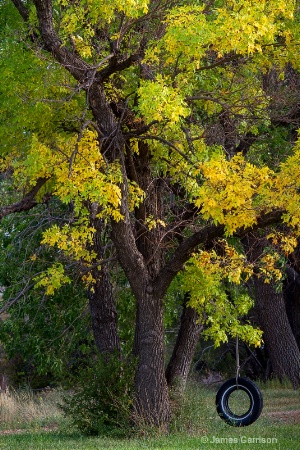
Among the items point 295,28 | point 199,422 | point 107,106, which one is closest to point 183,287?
point 199,422

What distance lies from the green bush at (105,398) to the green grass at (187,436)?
0.31m

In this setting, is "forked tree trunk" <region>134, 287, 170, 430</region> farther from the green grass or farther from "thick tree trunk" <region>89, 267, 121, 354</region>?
"thick tree trunk" <region>89, 267, 121, 354</region>

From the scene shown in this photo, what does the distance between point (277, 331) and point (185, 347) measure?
7.86 metres

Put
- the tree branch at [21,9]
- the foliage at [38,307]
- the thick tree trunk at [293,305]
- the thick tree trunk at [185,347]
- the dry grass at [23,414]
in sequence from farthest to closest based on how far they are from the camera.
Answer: the thick tree trunk at [293,305], the foliage at [38,307], the dry grass at [23,414], the thick tree trunk at [185,347], the tree branch at [21,9]

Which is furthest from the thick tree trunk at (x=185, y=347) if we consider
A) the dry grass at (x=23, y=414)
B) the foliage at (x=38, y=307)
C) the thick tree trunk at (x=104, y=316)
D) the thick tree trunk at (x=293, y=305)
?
the thick tree trunk at (x=293, y=305)

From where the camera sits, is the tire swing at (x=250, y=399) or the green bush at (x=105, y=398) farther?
the tire swing at (x=250, y=399)

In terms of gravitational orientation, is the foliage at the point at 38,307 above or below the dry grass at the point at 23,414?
above

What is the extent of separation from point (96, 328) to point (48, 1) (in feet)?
23.6

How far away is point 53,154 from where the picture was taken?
12.8 metres

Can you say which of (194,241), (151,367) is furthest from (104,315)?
(194,241)

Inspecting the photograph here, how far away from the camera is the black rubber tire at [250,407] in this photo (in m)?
13.7

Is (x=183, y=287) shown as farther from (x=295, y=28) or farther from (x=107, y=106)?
(x=295, y=28)

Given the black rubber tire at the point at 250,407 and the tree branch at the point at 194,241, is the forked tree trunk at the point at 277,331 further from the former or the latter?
the tree branch at the point at 194,241

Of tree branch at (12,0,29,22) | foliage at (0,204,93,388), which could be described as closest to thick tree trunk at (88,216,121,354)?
foliage at (0,204,93,388)
